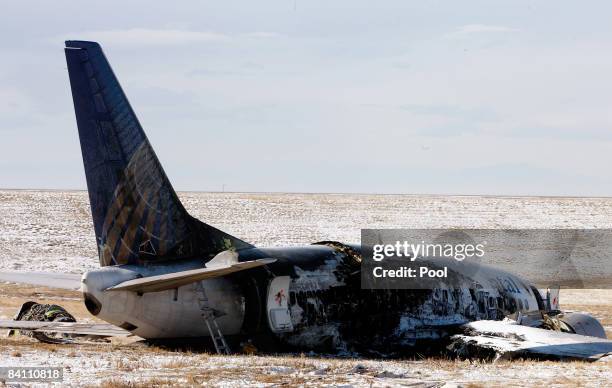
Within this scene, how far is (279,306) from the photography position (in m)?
26.1

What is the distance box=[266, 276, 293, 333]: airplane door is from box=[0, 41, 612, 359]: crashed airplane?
3 cm

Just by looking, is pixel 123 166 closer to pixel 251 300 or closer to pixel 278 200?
pixel 251 300

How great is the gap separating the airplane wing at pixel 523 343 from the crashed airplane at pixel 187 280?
0.05m

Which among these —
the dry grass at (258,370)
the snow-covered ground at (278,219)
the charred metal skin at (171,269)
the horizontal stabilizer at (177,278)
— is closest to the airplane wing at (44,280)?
the charred metal skin at (171,269)

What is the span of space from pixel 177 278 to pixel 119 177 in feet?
12.7

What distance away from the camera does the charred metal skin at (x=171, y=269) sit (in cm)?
2419

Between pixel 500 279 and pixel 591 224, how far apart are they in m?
66.8

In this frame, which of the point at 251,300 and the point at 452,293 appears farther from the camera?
the point at 452,293

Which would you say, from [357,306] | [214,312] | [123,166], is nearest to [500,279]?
[357,306]

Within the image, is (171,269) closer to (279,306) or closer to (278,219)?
(279,306)

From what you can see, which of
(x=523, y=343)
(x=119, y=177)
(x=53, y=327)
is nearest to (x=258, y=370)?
(x=119, y=177)

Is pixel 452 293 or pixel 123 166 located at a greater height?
pixel 123 166

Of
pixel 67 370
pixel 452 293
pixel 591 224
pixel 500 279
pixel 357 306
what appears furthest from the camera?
pixel 591 224

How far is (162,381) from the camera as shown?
17812 mm
